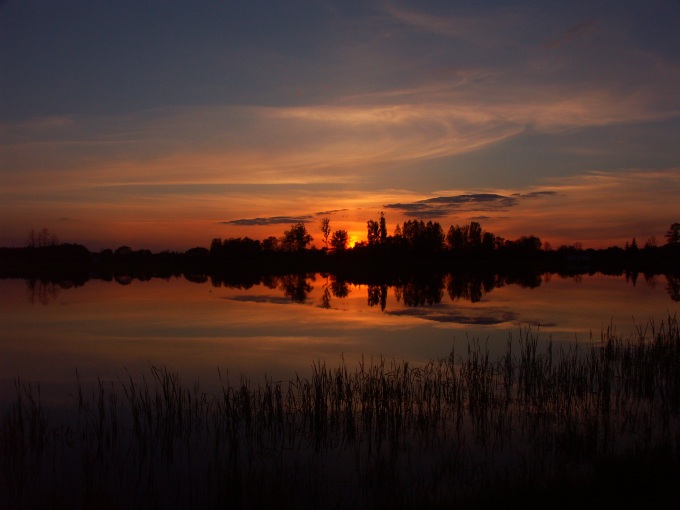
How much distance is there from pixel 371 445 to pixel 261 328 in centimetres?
1255

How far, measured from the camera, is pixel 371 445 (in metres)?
8.19

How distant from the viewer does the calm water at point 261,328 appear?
13.8 meters

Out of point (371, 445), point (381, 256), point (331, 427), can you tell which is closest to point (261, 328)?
point (331, 427)

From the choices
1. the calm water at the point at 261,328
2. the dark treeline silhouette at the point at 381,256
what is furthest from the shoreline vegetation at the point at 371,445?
the dark treeline silhouette at the point at 381,256

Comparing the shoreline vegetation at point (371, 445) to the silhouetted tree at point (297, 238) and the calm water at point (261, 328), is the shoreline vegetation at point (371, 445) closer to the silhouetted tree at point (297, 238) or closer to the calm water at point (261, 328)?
the calm water at point (261, 328)

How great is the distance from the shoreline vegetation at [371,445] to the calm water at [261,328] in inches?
100

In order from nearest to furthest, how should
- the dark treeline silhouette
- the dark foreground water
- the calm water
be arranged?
the dark foreground water
the calm water
the dark treeline silhouette

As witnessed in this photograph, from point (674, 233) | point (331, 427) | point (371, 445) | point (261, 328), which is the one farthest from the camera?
point (674, 233)

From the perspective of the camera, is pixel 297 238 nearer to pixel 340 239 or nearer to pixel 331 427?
pixel 340 239

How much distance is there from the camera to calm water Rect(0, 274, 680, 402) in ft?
45.2

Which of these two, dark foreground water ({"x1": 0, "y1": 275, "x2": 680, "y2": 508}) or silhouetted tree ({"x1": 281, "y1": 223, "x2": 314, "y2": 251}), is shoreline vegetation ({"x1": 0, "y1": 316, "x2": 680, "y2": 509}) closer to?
dark foreground water ({"x1": 0, "y1": 275, "x2": 680, "y2": 508})

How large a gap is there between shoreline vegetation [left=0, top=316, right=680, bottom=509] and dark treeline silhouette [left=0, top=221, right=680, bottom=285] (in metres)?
68.6

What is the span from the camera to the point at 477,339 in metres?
16.6

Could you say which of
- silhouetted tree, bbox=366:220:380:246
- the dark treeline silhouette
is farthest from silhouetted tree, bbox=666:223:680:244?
silhouetted tree, bbox=366:220:380:246
